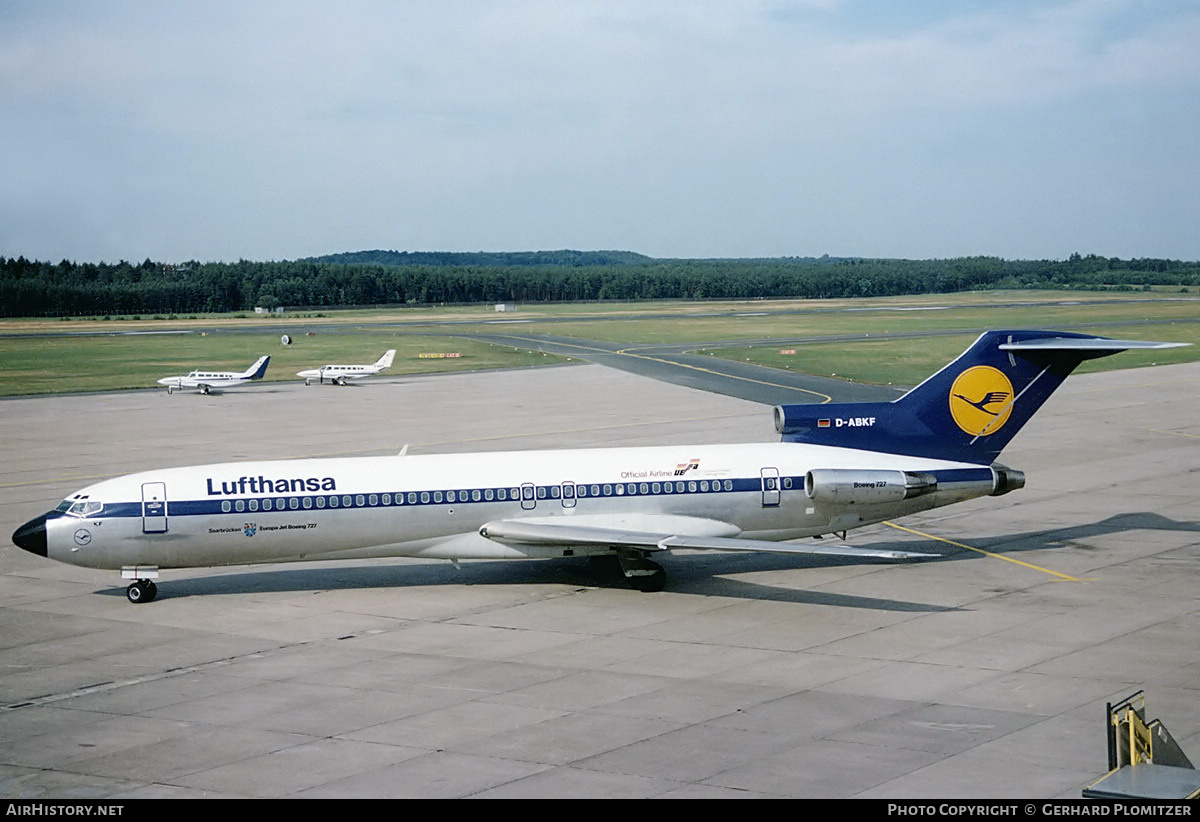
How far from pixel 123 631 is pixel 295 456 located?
928 inches

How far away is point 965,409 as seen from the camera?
30.3 meters

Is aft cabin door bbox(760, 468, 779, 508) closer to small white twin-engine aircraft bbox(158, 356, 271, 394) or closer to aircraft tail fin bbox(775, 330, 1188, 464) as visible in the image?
aircraft tail fin bbox(775, 330, 1188, 464)

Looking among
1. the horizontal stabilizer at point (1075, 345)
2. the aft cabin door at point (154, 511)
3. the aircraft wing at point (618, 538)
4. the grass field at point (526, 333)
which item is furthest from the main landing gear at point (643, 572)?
the grass field at point (526, 333)

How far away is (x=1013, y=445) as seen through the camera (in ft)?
162

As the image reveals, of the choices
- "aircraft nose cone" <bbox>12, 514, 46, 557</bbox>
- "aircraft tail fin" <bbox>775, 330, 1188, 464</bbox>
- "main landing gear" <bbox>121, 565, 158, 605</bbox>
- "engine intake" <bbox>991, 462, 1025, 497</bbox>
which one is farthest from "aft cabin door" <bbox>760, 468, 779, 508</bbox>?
"aircraft nose cone" <bbox>12, 514, 46, 557</bbox>

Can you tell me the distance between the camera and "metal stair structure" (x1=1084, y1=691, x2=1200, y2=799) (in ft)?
39.3

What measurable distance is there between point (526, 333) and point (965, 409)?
103 metres

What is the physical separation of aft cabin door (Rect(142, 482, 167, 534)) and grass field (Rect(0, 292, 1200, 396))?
5363 cm

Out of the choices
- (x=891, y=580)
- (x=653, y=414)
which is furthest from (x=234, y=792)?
(x=653, y=414)

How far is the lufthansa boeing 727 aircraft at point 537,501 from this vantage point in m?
26.9

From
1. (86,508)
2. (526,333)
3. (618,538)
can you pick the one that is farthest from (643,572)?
(526,333)

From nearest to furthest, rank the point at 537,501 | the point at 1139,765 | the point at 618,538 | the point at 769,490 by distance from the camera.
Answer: the point at 1139,765 < the point at 618,538 < the point at 537,501 < the point at 769,490

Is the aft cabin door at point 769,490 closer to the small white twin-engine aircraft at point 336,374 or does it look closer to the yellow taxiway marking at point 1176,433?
the yellow taxiway marking at point 1176,433

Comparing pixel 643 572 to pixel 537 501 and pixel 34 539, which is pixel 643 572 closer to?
pixel 537 501
